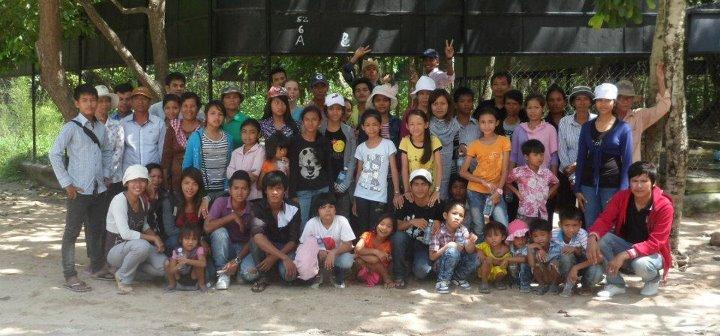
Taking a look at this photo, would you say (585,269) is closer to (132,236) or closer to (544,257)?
(544,257)

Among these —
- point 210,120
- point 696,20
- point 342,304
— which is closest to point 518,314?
point 342,304

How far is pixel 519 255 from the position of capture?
21.0 ft

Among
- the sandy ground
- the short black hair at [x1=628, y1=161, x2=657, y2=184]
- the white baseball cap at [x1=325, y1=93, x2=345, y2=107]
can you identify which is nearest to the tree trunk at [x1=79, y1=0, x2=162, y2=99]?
the sandy ground

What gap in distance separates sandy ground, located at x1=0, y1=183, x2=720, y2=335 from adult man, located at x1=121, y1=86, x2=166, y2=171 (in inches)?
41.1

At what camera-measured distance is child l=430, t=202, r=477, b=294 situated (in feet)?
20.9

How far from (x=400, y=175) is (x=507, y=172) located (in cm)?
85

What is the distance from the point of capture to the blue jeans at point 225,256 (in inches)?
254

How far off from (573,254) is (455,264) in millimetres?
866

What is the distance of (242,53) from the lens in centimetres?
847

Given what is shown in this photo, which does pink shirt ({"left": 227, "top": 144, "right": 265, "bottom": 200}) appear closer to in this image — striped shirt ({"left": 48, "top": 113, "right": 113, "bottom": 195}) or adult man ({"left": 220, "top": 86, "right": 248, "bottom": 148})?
adult man ({"left": 220, "top": 86, "right": 248, "bottom": 148})

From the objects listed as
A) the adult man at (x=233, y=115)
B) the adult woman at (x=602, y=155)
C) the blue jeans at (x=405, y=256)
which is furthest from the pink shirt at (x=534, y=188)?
the adult man at (x=233, y=115)

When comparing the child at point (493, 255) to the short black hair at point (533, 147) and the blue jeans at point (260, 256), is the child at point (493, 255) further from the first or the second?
the blue jeans at point (260, 256)

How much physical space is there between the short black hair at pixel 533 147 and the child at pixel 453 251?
666 mm

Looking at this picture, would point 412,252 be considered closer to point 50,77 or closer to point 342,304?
point 342,304
